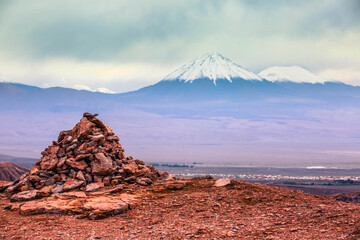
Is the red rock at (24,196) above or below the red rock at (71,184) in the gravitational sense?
below

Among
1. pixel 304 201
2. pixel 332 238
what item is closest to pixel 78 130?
pixel 304 201

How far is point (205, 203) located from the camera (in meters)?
18.3

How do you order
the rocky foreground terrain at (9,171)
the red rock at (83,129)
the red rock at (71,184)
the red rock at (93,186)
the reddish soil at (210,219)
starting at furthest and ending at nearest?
the rocky foreground terrain at (9,171), the red rock at (83,129), the red rock at (71,184), the red rock at (93,186), the reddish soil at (210,219)

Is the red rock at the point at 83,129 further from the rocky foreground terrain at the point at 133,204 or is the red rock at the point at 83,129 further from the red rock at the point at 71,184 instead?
the red rock at the point at 71,184

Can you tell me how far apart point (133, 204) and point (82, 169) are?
4833 millimetres

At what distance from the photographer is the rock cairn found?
20.8m

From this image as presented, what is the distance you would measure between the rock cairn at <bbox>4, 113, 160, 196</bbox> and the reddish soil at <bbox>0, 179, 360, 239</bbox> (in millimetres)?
1608

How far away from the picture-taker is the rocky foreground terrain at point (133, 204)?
1469cm

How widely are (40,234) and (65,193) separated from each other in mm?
4844

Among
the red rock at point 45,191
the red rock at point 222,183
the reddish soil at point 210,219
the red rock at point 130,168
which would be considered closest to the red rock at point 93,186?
the red rock at point 130,168

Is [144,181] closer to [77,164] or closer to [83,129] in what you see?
[77,164]

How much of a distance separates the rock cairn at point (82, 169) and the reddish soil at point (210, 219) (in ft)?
5.27

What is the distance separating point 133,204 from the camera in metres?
17.9

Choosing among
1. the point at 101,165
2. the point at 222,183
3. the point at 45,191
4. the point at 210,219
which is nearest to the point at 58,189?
the point at 45,191
